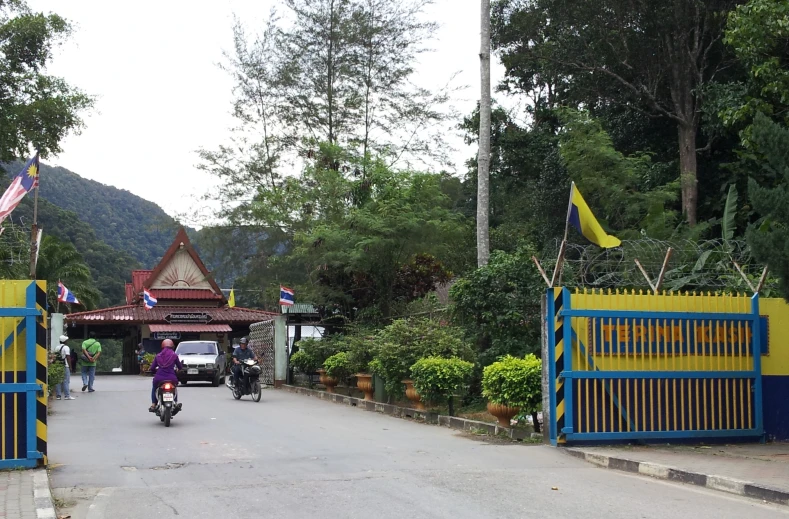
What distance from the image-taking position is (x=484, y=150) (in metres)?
20.1

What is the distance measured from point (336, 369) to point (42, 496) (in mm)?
14898

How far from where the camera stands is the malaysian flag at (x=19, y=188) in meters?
11.6

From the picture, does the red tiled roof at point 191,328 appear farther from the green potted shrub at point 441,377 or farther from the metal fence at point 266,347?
the green potted shrub at point 441,377

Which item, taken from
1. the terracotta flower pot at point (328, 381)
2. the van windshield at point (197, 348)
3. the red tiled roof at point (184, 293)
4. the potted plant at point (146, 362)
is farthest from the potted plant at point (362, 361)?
the red tiled roof at point (184, 293)

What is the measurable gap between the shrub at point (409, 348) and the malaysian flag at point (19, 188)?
26.7 feet

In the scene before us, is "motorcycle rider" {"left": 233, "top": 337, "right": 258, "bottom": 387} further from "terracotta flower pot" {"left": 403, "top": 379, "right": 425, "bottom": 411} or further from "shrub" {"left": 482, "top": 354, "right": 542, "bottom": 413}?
"shrub" {"left": 482, "top": 354, "right": 542, "bottom": 413}

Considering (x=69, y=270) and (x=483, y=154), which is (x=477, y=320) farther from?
(x=69, y=270)

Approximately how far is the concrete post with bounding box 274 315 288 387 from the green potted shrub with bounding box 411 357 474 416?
12690 mm

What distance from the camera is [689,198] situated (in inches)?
951

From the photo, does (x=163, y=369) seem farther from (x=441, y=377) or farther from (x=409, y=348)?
(x=441, y=377)

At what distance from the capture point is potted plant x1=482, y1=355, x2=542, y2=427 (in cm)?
1285

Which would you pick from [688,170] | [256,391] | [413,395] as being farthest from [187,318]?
[413,395]

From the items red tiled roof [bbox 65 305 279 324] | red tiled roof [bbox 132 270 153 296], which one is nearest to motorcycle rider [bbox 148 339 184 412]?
red tiled roof [bbox 65 305 279 324]

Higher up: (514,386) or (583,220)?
(583,220)
